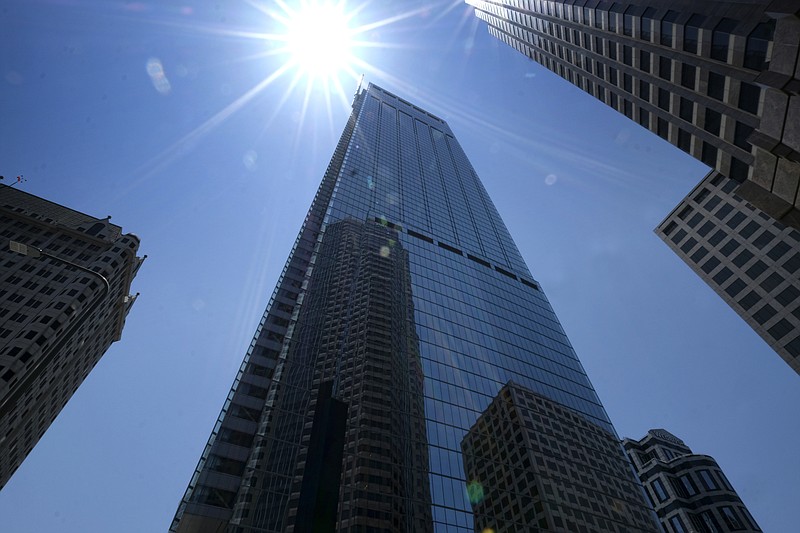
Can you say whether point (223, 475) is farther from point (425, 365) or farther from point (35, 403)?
point (35, 403)

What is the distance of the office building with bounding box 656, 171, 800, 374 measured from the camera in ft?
158

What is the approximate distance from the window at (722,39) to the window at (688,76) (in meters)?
2.62

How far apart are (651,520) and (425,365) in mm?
29633

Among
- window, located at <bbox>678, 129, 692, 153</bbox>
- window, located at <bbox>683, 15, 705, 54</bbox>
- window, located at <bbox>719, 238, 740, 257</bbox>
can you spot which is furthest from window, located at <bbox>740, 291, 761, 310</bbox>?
window, located at <bbox>683, 15, 705, 54</bbox>


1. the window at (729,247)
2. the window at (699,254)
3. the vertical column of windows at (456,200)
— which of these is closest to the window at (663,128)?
the window at (729,247)

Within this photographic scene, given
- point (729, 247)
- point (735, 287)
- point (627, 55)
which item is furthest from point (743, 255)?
point (627, 55)

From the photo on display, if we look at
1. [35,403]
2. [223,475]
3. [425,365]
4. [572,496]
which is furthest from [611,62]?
[35,403]

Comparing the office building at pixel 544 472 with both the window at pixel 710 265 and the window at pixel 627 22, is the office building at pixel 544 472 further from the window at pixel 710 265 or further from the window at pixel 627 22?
the window at pixel 627 22

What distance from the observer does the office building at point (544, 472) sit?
130ft

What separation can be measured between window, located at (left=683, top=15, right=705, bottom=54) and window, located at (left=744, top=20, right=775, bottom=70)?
4103 millimetres

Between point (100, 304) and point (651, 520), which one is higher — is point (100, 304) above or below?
above

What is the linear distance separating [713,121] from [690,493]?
8456cm

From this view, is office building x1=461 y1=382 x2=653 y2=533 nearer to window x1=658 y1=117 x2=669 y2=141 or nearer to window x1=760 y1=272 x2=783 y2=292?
window x1=760 y1=272 x2=783 y2=292

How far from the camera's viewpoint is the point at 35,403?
60.1m
